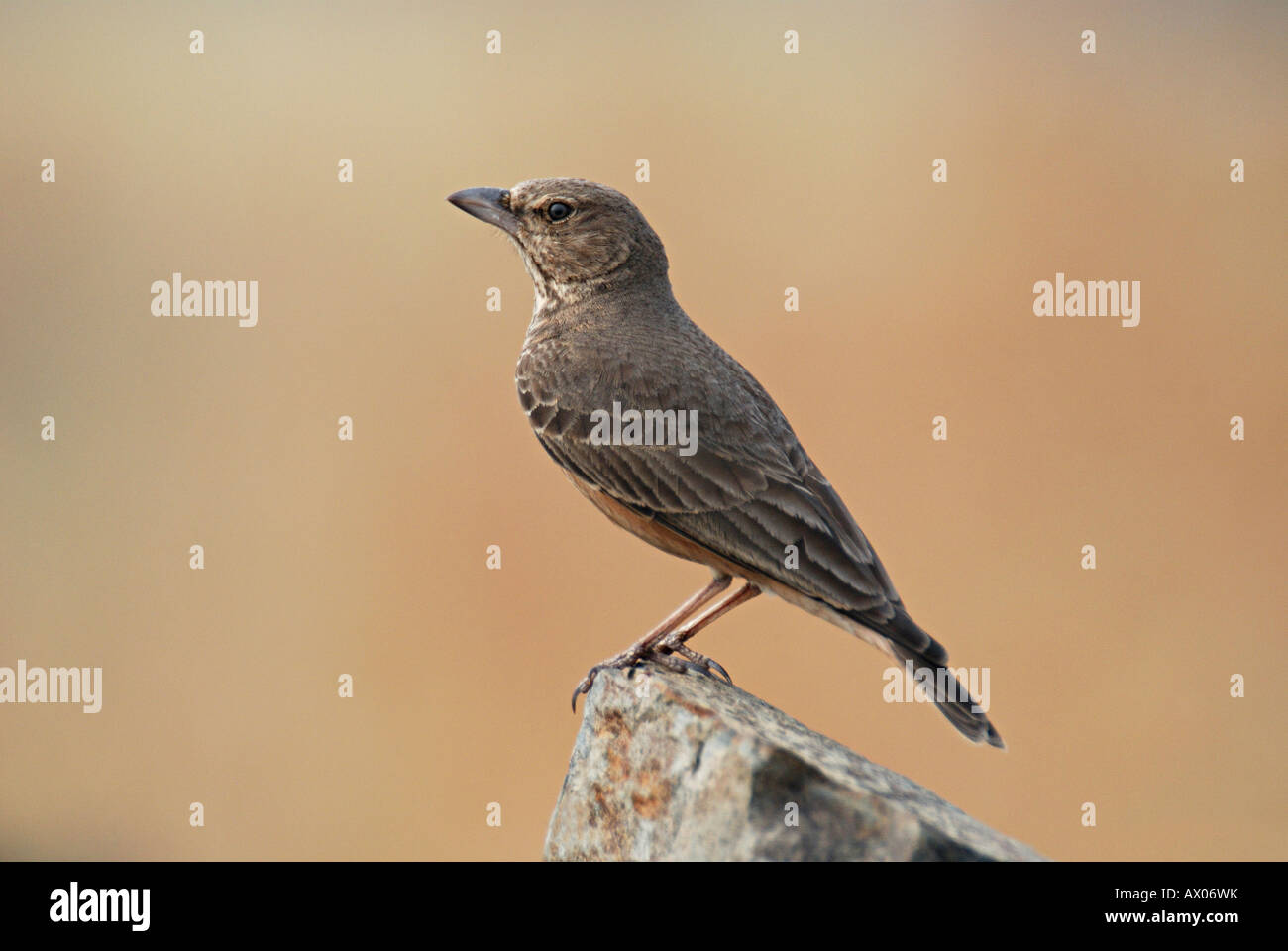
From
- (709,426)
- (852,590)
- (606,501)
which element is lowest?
(852,590)

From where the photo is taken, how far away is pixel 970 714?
5148mm

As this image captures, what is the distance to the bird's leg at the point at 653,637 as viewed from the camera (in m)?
5.63

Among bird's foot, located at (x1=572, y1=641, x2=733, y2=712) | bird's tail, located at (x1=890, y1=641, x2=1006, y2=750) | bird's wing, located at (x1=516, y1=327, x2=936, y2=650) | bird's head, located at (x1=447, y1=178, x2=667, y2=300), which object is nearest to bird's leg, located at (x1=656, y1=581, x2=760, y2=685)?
bird's foot, located at (x1=572, y1=641, x2=733, y2=712)

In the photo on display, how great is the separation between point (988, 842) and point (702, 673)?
187 centimetres

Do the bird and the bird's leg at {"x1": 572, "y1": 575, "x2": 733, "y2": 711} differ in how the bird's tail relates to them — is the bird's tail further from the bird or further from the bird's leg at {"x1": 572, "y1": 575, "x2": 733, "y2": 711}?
the bird's leg at {"x1": 572, "y1": 575, "x2": 733, "y2": 711}

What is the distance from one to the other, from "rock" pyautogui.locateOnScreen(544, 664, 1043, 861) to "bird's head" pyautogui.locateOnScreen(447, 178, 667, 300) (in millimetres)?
2722

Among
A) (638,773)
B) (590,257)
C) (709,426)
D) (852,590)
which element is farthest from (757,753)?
(590,257)

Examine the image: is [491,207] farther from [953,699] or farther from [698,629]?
[953,699]

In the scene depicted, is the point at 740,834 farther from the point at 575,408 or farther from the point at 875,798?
the point at 575,408

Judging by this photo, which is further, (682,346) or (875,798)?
(682,346)

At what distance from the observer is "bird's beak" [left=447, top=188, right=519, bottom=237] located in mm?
7059

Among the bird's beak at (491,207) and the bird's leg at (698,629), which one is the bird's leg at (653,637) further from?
the bird's beak at (491,207)

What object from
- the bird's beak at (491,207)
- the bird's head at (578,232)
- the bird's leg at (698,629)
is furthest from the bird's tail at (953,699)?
the bird's beak at (491,207)

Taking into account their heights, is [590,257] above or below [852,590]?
above
